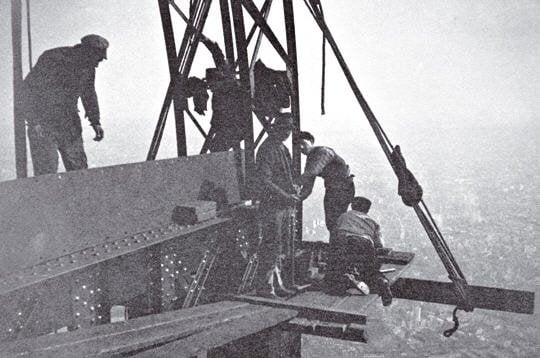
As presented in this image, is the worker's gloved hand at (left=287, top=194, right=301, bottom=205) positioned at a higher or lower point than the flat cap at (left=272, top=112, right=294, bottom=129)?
lower

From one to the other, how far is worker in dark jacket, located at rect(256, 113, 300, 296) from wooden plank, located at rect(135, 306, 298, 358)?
2.49ft

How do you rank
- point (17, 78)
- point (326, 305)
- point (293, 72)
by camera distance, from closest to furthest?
1. point (326, 305)
2. point (17, 78)
3. point (293, 72)

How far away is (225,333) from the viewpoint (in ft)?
13.9

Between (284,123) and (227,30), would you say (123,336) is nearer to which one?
(284,123)

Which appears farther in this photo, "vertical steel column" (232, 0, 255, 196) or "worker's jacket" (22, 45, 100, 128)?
"vertical steel column" (232, 0, 255, 196)

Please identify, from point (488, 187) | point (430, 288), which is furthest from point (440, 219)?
point (430, 288)

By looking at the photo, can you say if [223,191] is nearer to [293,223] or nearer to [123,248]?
[293,223]

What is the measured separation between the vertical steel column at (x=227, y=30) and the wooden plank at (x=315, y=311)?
4.04m

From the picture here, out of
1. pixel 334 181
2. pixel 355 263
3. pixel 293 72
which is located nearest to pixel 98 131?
pixel 293 72

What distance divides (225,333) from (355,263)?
2.36 meters

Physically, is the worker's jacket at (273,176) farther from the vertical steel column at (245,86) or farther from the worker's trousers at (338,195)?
the worker's trousers at (338,195)

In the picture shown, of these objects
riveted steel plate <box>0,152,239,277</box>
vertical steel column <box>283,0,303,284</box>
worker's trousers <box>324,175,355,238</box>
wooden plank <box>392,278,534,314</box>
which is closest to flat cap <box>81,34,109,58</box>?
riveted steel plate <box>0,152,239,277</box>

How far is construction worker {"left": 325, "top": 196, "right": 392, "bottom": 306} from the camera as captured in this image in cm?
598

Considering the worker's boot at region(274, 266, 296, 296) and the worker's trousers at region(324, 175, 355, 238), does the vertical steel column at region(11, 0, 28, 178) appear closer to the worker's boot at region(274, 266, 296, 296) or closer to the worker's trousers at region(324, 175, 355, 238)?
the worker's boot at region(274, 266, 296, 296)
